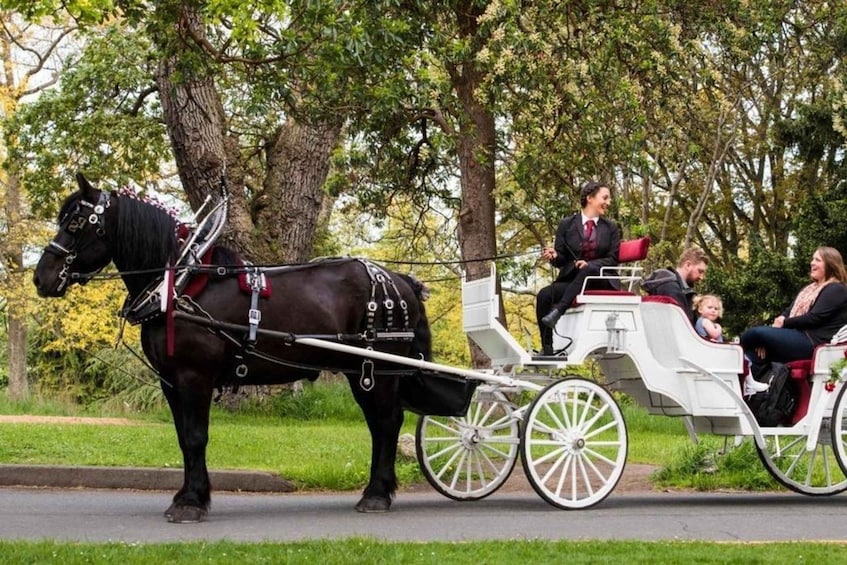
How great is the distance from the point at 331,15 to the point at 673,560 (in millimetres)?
7134

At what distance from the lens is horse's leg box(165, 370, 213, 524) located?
930 centimetres

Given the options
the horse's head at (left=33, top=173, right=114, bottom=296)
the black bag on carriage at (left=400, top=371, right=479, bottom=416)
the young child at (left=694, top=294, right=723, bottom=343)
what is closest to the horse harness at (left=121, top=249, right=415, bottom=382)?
the black bag on carriage at (left=400, top=371, right=479, bottom=416)

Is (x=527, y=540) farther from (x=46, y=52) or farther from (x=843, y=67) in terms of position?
(x=46, y=52)

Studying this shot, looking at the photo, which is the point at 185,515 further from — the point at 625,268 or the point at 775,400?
the point at 775,400

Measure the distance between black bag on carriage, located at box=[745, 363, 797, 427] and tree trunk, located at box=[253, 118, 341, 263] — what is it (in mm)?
11152

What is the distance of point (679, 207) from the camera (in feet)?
105

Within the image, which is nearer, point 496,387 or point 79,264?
point 79,264

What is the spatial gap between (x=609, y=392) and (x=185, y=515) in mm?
3707

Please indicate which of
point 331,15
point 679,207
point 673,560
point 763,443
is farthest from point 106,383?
point 673,560

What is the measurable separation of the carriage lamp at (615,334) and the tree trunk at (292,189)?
10.9 metres

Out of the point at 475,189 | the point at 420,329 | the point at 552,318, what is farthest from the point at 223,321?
the point at 475,189

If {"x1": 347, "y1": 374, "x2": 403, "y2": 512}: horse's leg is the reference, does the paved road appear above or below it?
below

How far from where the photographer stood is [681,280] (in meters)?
10.9

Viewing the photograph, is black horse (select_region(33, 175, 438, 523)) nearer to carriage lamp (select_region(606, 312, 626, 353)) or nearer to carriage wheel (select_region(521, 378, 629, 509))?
carriage wheel (select_region(521, 378, 629, 509))
